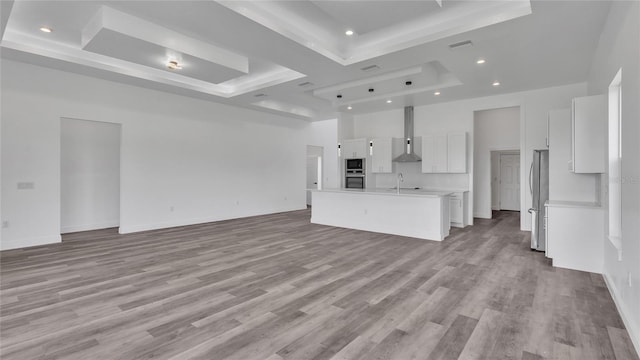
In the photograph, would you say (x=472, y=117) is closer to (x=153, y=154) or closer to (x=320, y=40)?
(x=320, y=40)

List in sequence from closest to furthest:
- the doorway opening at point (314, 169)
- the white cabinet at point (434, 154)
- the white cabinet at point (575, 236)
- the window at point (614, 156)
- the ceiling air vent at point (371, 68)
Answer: the window at point (614, 156), the white cabinet at point (575, 236), the ceiling air vent at point (371, 68), the white cabinet at point (434, 154), the doorway opening at point (314, 169)

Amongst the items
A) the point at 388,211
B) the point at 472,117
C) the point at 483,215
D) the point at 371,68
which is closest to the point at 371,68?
the point at 371,68

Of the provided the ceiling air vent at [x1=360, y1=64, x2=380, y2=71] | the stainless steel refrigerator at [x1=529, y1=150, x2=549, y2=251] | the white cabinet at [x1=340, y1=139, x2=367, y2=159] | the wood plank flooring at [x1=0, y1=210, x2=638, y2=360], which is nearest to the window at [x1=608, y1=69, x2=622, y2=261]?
the wood plank flooring at [x1=0, y1=210, x2=638, y2=360]

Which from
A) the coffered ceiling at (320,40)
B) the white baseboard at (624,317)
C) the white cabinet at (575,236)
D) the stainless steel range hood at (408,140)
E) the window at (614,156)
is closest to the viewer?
the white baseboard at (624,317)

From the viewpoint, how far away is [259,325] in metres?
2.50

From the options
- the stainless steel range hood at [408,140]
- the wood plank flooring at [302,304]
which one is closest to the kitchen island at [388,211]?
the wood plank flooring at [302,304]

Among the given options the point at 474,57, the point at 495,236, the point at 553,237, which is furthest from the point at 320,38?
the point at 495,236

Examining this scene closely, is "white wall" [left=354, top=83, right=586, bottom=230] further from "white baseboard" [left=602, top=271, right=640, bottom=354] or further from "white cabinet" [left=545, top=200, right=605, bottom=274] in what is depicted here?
"white baseboard" [left=602, top=271, right=640, bottom=354]

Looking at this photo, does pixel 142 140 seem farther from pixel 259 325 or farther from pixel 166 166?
pixel 259 325

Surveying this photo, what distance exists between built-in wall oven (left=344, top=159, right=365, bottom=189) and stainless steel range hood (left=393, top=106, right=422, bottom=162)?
1278 mm

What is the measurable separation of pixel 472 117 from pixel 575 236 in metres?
4.24

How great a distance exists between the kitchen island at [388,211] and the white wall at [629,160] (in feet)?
8.85

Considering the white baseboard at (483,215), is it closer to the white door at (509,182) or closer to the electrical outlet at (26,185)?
the white door at (509,182)

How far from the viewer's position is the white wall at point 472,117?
645 centimetres
